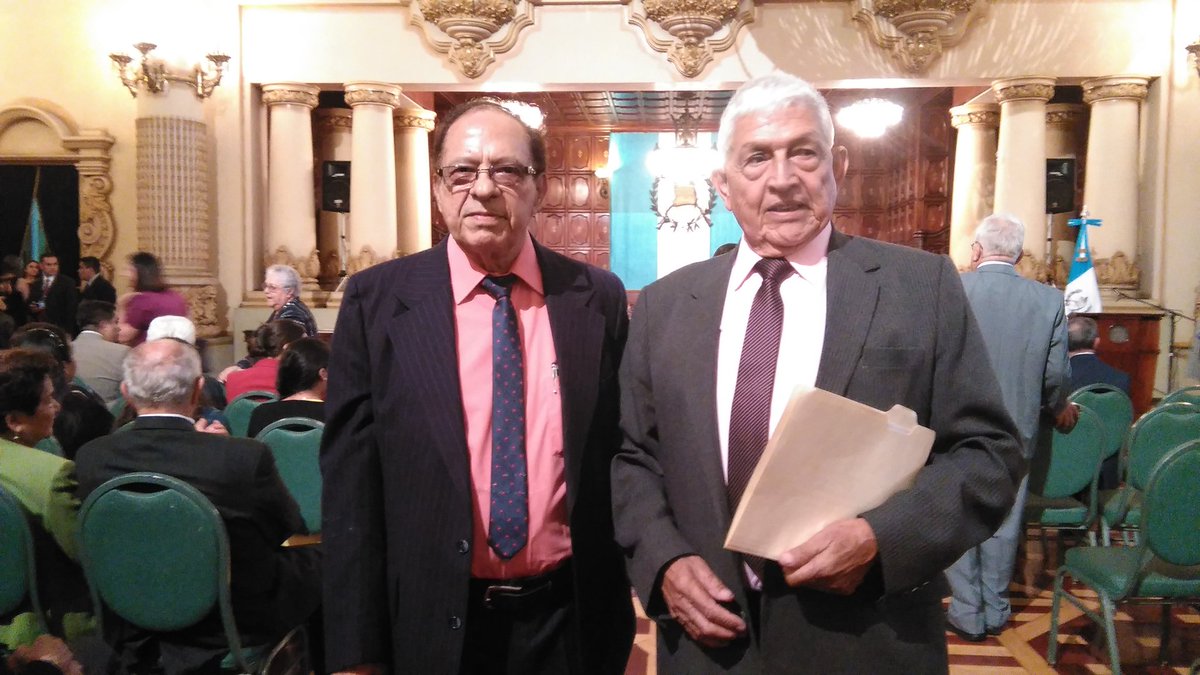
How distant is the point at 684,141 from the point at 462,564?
35.3ft

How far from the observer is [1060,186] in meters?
8.48

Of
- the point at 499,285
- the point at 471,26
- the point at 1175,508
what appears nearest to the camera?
the point at 499,285

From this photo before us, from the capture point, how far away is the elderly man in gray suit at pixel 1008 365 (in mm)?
3334

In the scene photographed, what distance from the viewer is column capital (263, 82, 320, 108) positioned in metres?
8.69

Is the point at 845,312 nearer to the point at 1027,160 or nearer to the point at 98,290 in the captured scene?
the point at 98,290

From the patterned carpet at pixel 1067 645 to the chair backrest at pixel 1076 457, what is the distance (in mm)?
540

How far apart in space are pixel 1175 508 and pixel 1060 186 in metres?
6.82

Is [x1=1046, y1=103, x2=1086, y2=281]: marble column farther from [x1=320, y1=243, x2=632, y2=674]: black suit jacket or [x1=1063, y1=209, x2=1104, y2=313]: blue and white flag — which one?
[x1=320, y1=243, x2=632, y2=674]: black suit jacket

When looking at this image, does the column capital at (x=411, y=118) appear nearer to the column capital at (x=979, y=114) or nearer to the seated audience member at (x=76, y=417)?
the column capital at (x=979, y=114)

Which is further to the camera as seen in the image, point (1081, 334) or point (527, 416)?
point (1081, 334)

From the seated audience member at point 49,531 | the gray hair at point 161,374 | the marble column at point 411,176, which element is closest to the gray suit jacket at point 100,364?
the seated audience member at point 49,531

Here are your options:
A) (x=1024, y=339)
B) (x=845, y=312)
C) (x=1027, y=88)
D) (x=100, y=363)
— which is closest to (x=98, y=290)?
(x=100, y=363)

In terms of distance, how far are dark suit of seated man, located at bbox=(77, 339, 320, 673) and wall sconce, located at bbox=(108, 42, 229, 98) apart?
6836 mm

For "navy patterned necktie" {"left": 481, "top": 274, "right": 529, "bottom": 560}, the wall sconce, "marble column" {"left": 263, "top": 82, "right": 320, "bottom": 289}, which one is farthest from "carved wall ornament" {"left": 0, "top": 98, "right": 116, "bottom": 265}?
"navy patterned necktie" {"left": 481, "top": 274, "right": 529, "bottom": 560}
